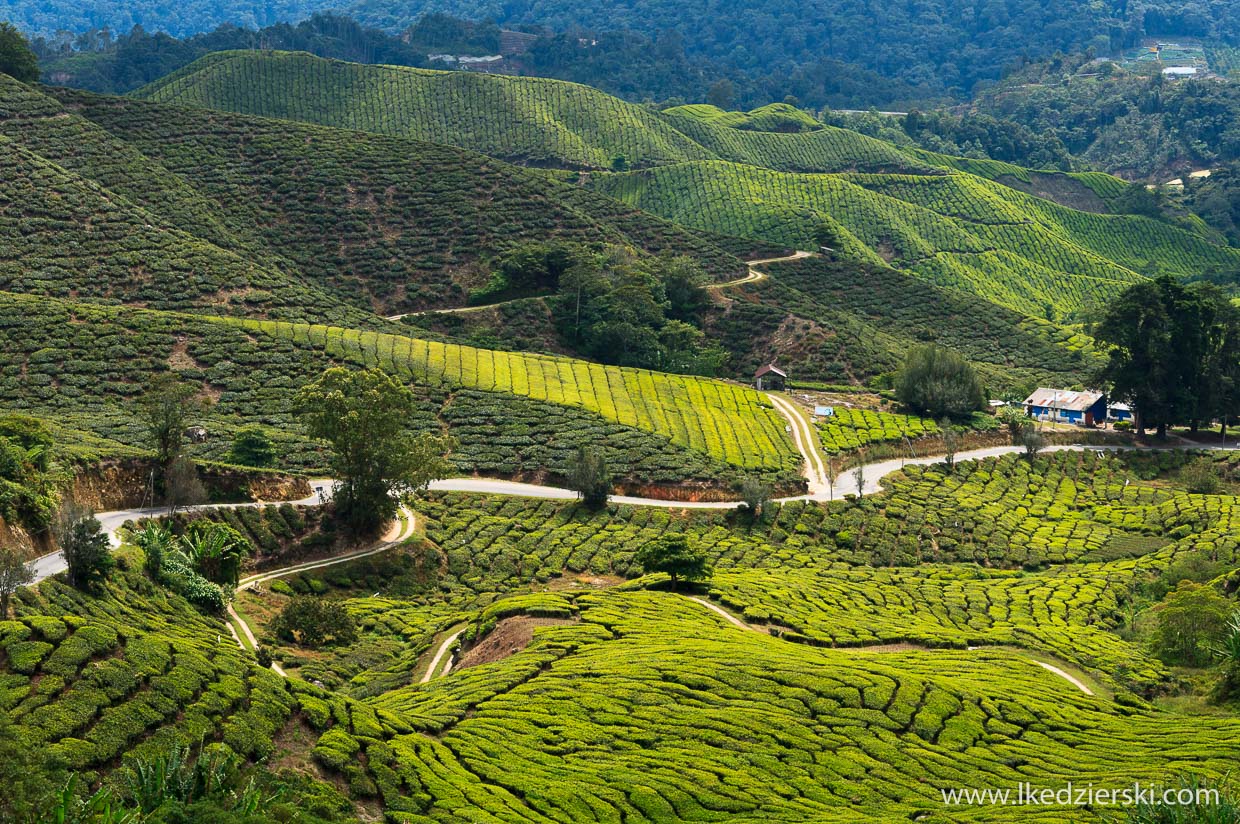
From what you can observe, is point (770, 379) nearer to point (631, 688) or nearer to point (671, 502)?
point (671, 502)

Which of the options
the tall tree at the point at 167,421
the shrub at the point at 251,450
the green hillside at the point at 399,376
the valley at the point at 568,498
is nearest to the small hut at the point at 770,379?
the valley at the point at 568,498

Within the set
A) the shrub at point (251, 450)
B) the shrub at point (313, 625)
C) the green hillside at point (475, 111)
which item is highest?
the green hillside at point (475, 111)

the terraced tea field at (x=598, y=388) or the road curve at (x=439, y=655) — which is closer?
the road curve at (x=439, y=655)

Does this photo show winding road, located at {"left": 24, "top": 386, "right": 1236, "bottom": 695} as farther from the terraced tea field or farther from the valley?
the terraced tea field

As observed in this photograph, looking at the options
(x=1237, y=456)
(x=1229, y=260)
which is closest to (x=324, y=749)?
(x=1237, y=456)

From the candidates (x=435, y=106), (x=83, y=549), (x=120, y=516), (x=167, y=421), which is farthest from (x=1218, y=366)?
(x=435, y=106)

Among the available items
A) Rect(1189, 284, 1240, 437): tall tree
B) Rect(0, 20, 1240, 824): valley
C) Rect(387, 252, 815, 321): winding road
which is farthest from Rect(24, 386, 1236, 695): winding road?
Rect(387, 252, 815, 321): winding road

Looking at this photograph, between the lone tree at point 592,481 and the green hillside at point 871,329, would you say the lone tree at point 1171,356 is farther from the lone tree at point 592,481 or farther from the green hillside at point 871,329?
the lone tree at point 592,481
